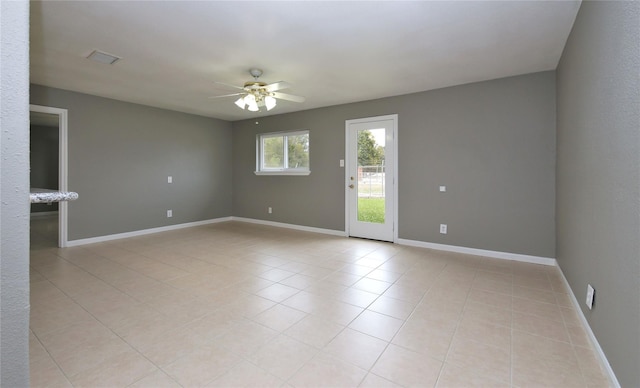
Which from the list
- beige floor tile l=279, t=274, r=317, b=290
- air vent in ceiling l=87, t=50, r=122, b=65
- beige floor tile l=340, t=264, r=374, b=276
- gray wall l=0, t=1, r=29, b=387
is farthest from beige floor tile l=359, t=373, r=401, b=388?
air vent in ceiling l=87, t=50, r=122, b=65

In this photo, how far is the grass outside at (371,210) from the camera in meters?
4.97

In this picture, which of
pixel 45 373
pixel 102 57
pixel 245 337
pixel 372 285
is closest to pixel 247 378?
pixel 245 337

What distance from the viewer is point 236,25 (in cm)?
257

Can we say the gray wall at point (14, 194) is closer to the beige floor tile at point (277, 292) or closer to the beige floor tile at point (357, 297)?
the beige floor tile at point (277, 292)

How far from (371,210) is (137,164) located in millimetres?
4251

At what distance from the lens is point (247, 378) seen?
168 centimetres

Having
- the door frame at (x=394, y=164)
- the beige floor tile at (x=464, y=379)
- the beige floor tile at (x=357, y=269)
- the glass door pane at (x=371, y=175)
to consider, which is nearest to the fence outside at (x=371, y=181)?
the glass door pane at (x=371, y=175)

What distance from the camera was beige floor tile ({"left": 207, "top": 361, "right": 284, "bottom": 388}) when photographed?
163 cm

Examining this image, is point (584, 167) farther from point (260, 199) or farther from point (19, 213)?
point (260, 199)

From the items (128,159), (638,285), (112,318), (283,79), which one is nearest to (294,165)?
(283,79)

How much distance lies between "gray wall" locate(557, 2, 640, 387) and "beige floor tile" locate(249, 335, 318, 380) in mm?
1618

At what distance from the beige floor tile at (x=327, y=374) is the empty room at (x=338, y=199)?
0.02 m

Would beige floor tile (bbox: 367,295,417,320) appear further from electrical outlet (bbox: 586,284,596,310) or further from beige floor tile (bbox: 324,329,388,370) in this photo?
electrical outlet (bbox: 586,284,596,310)

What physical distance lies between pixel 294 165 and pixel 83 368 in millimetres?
4783
